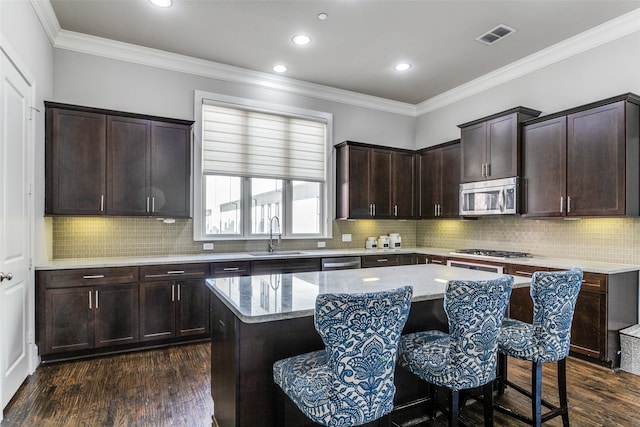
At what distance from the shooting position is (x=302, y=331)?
196 cm

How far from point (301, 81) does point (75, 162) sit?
299cm

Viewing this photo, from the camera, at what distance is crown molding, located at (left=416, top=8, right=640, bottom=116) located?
3.54 metres

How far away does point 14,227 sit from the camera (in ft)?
8.96

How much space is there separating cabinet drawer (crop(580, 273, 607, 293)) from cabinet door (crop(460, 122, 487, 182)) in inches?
65.5

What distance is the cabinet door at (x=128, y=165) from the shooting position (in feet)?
12.4

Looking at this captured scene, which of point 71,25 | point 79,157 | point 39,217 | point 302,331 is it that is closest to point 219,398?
point 302,331

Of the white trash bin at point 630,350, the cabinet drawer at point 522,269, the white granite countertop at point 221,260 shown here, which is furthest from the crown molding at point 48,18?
the white trash bin at point 630,350

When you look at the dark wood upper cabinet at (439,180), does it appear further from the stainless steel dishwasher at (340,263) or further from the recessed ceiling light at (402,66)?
the stainless steel dishwasher at (340,263)

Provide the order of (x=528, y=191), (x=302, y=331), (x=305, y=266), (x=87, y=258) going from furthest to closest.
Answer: (x=305, y=266) < (x=528, y=191) < (x=87, y=258) < (x=302, y=331)

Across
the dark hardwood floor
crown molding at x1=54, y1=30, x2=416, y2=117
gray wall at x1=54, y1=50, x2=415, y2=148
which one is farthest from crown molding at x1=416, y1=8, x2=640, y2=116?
the dark hardwood floor

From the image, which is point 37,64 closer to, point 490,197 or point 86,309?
point 86,309

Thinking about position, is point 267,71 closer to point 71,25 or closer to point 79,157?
point 71,25

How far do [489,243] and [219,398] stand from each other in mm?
4187

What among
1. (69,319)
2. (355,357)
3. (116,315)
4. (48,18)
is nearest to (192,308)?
(116,315)
